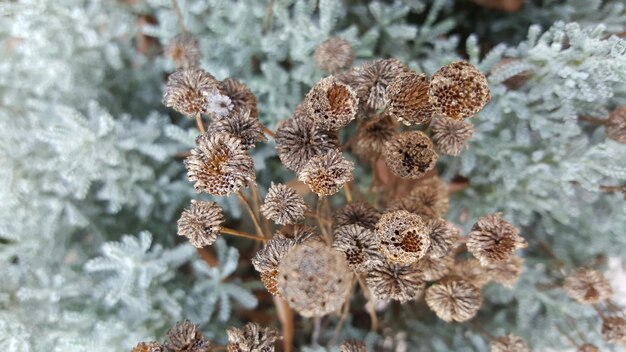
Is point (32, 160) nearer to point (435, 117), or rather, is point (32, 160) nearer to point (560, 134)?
point (435, 117)

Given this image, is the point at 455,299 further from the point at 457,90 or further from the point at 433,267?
the point at 457,90

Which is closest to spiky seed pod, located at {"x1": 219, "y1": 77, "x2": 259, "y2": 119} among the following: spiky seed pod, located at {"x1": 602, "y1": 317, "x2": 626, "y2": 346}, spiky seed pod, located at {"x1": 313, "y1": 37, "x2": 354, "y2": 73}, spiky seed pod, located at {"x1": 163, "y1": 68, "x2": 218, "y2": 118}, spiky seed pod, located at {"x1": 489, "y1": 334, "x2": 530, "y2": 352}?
spiky seed pod, located at {"x1": 163, "y1": 68, "x2": 218, "y2": 118}

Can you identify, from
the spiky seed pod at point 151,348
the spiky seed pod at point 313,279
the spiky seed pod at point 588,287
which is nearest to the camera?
the spiky seed pod at point 313,279

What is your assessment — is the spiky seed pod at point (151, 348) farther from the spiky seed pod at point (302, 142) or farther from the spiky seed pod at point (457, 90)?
the spiky seed pod at point (457, 90)

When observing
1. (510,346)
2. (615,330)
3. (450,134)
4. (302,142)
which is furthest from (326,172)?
(615,330)

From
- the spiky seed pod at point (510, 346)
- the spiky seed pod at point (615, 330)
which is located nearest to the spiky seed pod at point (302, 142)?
the spiky seed pod at point (510, 346)

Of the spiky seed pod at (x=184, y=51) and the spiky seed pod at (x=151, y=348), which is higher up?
the spiky seed pod at (x=184, y=51)

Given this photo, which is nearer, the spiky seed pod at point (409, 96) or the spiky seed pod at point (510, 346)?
the spiky seed pod at point (409, 96)
